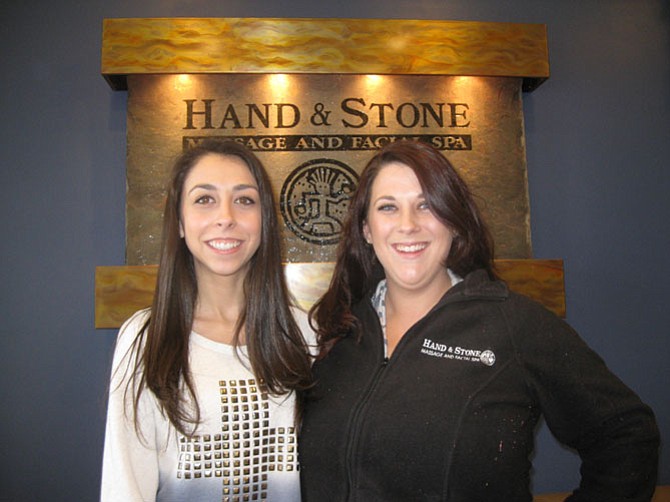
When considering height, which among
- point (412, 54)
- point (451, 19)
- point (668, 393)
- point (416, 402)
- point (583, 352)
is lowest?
point (668, 393)

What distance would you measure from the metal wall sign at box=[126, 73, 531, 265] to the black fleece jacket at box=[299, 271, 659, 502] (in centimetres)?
142

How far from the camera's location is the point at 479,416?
3.92ft

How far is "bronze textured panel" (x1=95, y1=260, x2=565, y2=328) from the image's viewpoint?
2.40 metres

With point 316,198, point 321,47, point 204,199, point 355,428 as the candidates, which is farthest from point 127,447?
point 321,47

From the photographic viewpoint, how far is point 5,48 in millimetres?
2715

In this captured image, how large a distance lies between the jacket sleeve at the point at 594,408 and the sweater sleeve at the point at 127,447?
3.08 feet

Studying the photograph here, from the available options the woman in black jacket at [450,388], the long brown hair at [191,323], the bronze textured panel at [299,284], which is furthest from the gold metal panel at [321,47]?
the woman in black jacket at [450,388]

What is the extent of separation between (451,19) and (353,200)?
188cm

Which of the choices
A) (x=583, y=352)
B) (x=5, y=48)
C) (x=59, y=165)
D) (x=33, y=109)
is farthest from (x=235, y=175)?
(x=5, y=48)

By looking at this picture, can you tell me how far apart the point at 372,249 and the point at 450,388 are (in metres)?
0.53

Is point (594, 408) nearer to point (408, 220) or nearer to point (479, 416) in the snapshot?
point (479, 416)

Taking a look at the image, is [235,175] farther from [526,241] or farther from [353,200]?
[526,241]

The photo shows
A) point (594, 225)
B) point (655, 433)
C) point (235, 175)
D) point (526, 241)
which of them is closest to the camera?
point (655, 433)

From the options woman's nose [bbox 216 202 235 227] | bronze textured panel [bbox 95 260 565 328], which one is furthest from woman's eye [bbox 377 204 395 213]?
bronze textured panel [bbox 95 260 565 328]
